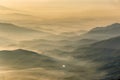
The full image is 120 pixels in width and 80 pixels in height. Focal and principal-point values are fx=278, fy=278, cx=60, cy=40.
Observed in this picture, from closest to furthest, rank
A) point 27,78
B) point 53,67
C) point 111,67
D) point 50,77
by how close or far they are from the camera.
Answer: point 27,78, point 50,77, point 53,67, point 111,67

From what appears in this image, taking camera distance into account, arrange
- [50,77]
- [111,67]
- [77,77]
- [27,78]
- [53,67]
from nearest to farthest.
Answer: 1. [27,78]
2. [50,77]
3. [77,77]
4. [53,67]
5. [111,67]

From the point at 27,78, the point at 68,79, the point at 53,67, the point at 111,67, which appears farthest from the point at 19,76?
the point at 111,67

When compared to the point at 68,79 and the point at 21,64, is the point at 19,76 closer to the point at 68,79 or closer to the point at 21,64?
the point at 68,79

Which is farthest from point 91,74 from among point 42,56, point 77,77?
point 42,56

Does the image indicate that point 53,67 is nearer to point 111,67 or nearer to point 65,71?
point 65,71

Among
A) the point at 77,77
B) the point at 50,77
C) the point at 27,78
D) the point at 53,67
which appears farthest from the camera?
the point at 53,67

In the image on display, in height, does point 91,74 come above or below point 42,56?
below

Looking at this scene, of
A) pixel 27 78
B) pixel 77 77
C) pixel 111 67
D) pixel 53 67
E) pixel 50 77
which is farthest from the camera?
pixel 111 67

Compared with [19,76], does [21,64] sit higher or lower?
higher

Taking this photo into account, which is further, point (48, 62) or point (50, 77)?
point (48, 62)
